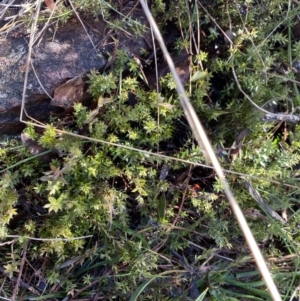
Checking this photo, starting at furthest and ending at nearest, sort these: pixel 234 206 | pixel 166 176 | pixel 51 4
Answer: pixel 166 176, pixel 51 4, pixel 234 206

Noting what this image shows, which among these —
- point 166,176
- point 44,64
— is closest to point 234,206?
point 166,176

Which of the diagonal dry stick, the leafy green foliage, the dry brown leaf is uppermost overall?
the dry brown leaf

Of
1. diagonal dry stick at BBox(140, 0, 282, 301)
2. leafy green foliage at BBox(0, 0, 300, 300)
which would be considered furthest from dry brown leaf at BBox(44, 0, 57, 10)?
diagonal dry stick at BBox(140, 0, 282, 301)

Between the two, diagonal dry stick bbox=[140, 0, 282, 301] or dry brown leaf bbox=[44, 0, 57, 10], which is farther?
dry brown leaf bbox=[44, 0, 57, 10]

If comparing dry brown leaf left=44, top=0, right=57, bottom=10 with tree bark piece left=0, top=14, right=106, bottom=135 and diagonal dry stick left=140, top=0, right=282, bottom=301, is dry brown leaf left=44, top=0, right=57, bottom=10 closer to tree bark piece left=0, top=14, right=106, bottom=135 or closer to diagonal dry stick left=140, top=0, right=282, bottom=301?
tree bark piece left=0, top=14, right=106, bottom=135

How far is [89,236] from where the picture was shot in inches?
70.8

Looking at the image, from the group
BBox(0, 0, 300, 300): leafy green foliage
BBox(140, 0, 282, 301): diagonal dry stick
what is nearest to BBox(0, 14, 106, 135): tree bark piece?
BBox(0, 0, 300, 300): leafy green foliage

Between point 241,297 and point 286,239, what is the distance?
33 cm

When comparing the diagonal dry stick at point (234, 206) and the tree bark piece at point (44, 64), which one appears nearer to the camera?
the diagonal dry stick at point (234, 206)

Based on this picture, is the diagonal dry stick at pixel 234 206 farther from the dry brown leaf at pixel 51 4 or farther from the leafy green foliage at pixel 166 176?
the dry brown leaf at pixel 51 4

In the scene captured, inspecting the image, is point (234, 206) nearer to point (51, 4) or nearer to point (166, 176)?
point (166, 176)

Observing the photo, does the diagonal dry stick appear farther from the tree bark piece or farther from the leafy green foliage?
the tree bark piece

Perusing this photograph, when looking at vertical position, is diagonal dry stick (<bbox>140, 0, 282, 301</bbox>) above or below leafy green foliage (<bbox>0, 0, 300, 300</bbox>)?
above

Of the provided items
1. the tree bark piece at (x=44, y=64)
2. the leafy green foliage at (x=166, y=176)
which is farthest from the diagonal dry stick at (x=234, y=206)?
the tree bark piece at (x=44, y=64)
